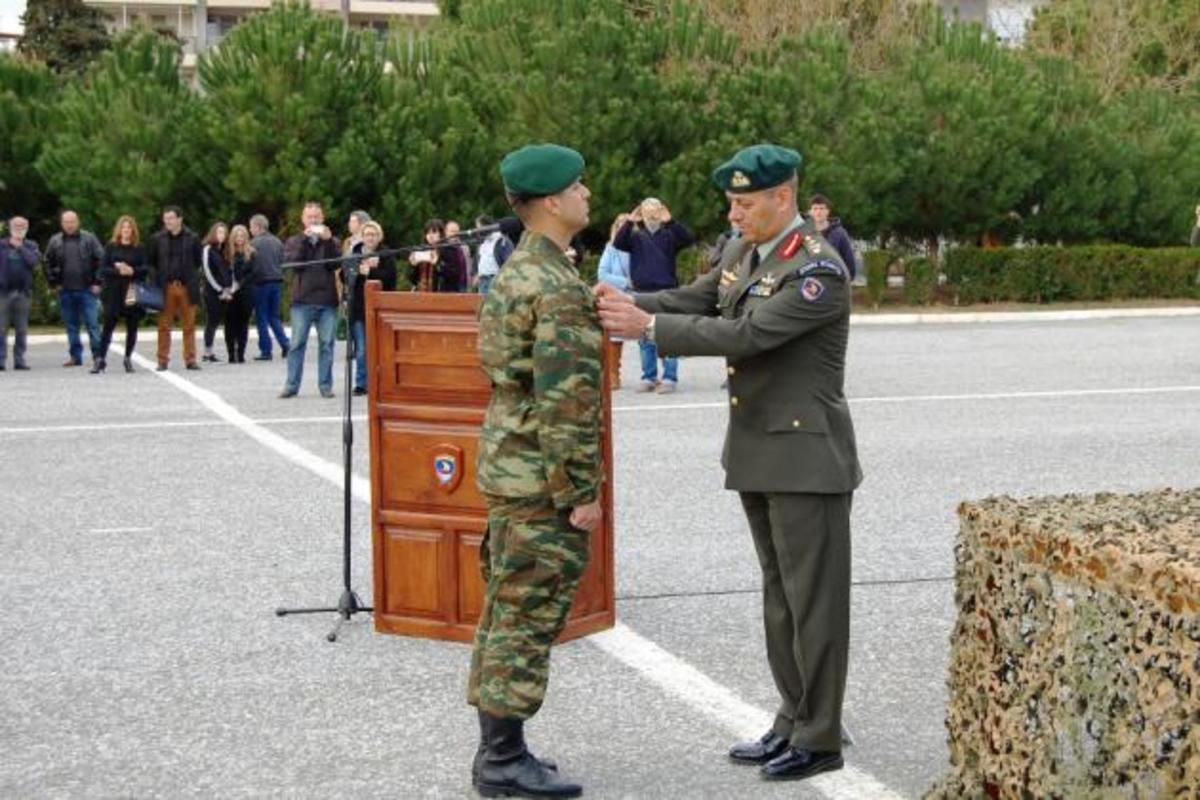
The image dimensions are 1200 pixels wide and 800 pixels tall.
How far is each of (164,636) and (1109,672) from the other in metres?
4.41

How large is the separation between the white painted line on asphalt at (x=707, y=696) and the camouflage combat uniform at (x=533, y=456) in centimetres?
90

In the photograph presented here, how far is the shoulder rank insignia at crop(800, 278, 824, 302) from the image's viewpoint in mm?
5414

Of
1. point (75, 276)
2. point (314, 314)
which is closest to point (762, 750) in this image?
point (314, 314)

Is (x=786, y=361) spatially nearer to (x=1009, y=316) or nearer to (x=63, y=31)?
(x=1009, y=316)

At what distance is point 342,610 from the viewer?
7.65 m

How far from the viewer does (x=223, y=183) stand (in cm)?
2705

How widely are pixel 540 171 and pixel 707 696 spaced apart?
2.09 metres

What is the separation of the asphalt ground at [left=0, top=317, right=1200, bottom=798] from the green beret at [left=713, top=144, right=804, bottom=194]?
1.74 m

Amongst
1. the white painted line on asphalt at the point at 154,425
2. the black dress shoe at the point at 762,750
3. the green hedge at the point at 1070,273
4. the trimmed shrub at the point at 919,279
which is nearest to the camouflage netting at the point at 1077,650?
the black dress shoe at the point at 762,750

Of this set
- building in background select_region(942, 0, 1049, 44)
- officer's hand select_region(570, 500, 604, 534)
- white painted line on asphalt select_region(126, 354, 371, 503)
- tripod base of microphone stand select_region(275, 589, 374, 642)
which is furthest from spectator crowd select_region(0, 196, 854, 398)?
building in background select_region(942, 0, 1049, 44)

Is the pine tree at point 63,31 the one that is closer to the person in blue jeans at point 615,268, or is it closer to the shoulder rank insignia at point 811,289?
the person in blue jeans at point 615,268

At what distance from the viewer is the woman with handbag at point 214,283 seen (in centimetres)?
2169

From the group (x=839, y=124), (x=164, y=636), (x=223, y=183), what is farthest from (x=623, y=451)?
(x=839, y=124)

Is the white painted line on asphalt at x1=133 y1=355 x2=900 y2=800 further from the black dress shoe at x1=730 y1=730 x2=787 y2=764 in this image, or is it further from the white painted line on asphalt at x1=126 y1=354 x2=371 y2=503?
the white painted line on asphalt at x1=126 y1=354 x2=371 y2=503
